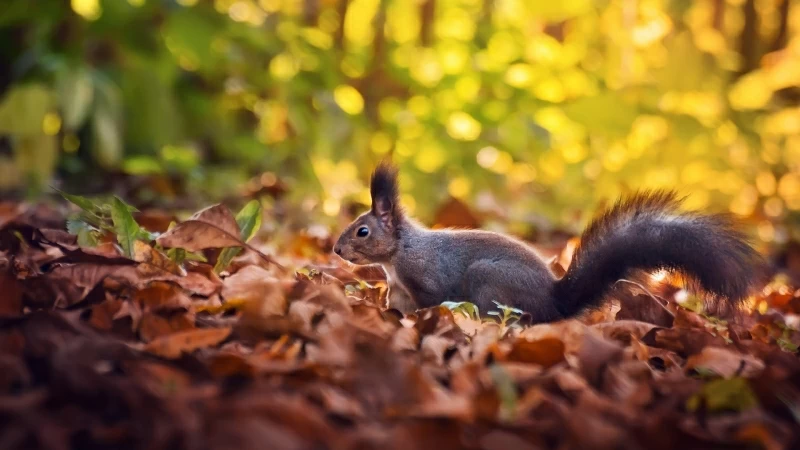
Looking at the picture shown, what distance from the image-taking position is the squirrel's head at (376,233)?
3709mm

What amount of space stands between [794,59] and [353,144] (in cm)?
352

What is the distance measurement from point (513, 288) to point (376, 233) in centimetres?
87

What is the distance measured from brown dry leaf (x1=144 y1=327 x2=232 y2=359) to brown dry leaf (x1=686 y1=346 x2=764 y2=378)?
3.53 feet

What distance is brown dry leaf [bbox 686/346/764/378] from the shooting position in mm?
2107

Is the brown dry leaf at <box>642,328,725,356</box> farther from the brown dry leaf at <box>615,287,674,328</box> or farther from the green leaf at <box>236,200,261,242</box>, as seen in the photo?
the green leaf at <box>236,200,261,242</box>

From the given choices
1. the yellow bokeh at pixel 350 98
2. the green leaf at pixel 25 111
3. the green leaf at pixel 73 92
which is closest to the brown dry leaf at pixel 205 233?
the green leaf at pixel 25 111

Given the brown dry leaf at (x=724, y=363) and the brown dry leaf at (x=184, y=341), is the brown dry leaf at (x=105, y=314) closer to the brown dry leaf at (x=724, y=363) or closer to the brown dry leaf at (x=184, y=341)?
the brown dry leaf at (x=184, y=341)

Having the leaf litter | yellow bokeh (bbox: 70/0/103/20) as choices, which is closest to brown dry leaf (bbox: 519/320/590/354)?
the leaf litter

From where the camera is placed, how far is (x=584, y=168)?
21.9 ft

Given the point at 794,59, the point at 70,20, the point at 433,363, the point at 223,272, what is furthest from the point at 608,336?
the point at 794,59

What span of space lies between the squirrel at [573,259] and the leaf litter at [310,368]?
178 mm

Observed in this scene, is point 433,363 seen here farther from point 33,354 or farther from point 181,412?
point 33,354

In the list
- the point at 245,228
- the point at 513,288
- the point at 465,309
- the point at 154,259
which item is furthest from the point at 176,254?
the point at 513,288

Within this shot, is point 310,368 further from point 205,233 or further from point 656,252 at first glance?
point 656,252
